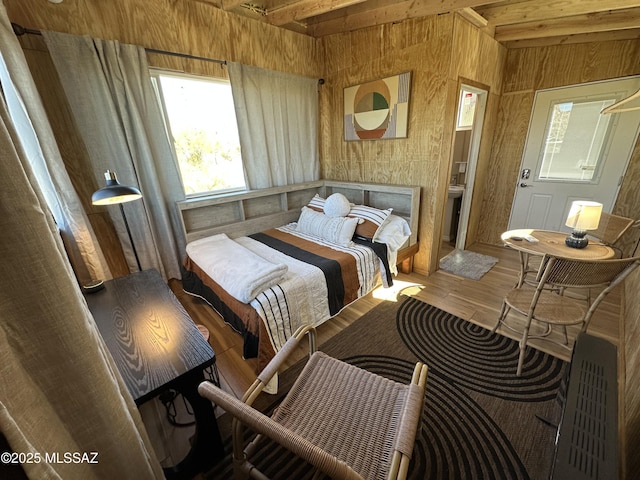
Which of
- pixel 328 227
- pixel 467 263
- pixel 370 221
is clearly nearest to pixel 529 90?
pixel 467 263

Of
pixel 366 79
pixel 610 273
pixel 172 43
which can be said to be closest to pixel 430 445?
pixel 610 273

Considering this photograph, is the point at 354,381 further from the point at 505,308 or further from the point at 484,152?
the point at 484,152

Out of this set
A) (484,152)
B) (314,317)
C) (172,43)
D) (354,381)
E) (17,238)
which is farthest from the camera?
(484,152)

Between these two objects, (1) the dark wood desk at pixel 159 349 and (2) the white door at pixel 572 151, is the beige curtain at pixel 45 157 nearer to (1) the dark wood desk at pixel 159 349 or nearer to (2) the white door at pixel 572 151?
(1) the dark wood desk at pixel 159 349

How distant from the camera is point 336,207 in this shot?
9.10 feet

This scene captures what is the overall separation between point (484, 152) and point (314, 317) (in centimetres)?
311

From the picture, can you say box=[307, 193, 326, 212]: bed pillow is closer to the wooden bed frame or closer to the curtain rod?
the wooden bed frame

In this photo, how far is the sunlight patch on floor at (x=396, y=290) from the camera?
259 centimetres

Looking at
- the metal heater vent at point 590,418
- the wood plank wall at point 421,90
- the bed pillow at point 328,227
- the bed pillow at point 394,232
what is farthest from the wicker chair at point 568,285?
the bed pillow at point 328,227

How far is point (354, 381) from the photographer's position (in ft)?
3.86

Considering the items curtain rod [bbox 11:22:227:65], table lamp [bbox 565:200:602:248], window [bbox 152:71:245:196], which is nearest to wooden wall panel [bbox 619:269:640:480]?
table lamp [bbox 565:200:602:248]

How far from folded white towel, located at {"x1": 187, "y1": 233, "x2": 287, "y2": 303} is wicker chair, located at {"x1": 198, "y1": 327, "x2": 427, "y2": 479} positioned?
58 cm

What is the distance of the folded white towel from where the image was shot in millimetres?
1696

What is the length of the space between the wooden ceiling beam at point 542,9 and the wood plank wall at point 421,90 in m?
0.19
